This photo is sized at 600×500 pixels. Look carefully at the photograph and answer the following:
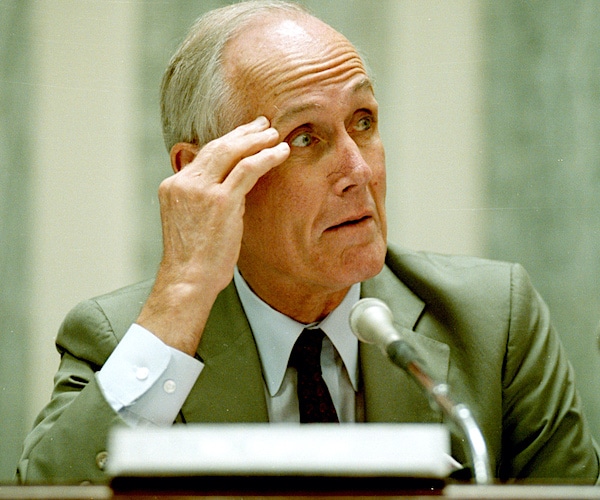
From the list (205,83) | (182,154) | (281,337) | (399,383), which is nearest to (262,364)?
(281,337)

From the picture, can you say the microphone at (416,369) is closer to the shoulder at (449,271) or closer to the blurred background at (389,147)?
the shoulder at (449,271)

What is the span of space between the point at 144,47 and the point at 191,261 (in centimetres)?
97

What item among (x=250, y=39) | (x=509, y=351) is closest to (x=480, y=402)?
(x=509, y=351)

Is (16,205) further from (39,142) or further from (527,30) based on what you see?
(527,30)

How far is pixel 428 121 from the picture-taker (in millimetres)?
2340

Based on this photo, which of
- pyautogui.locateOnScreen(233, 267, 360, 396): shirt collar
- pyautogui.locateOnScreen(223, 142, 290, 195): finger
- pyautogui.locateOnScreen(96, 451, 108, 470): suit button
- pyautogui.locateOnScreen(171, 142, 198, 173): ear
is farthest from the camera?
pyautogui.locateOnScreen(171, 142, 198, 173): ear

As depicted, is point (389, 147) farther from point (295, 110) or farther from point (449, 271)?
point (295, 110)

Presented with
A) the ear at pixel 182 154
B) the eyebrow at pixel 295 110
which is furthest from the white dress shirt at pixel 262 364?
the eyebrow at pixel 295 110

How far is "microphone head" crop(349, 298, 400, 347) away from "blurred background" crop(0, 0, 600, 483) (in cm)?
105

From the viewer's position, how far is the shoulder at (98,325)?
173cm

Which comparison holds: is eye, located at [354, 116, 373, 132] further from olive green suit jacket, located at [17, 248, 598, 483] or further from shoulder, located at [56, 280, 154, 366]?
shoulder, located at [56, 280, 154, 366]

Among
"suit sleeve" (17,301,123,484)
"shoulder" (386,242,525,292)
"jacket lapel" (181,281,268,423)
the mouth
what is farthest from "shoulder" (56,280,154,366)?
"shoulder" (386,242,525,292)

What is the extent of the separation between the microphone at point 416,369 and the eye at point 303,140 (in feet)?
1.60

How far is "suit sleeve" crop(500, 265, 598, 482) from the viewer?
1.64m
